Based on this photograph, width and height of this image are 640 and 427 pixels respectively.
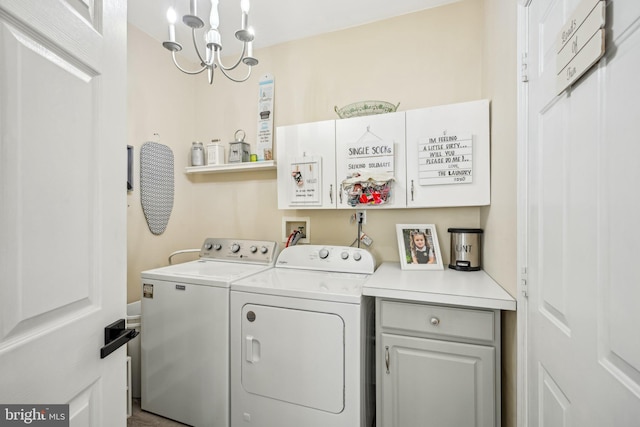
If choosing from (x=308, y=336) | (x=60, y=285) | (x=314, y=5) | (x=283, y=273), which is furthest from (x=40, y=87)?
(x=314, y=5)

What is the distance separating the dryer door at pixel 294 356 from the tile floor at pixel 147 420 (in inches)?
28.0

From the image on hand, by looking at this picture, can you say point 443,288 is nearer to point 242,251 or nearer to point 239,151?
point 242,251

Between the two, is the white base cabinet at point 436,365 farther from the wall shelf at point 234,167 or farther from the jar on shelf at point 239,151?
the jar on shelf at point 239,151

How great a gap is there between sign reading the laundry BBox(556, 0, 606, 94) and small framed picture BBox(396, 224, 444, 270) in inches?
48.5

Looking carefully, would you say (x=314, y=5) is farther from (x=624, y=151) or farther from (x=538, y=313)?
(x=538, y=313)

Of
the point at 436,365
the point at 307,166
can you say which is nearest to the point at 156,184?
the point at 307,166

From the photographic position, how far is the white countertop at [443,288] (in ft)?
4.01

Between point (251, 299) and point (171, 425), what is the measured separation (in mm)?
1072

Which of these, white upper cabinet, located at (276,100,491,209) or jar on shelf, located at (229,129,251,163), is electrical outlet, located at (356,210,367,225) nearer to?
white upper cabinet, located at (276,100,491,209)

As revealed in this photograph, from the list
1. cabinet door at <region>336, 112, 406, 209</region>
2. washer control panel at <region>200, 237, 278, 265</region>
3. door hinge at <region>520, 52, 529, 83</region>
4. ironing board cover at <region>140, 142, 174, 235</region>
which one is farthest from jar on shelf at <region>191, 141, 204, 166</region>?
door hinge at <region>520, 52, 529, 83</region>

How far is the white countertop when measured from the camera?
4.01 feet

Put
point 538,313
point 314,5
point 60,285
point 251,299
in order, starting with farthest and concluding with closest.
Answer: point 314,5, point 251,299, point 538,313, point 60,285

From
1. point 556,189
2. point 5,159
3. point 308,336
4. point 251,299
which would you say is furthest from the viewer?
point 251,299

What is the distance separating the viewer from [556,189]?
2.78ft
